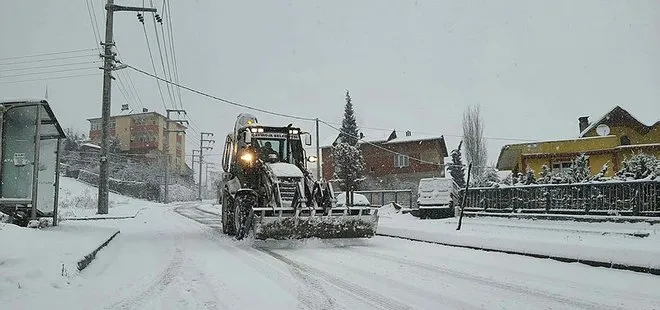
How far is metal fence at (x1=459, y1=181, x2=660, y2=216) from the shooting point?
11.6 meters

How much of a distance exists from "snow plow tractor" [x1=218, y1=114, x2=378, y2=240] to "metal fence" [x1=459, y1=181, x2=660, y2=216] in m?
6.27

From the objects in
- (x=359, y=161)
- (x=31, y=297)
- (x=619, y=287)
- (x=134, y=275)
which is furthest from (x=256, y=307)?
(x=359, y=161)

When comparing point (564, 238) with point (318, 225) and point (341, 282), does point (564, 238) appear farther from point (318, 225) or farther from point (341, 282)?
point (341, 282)

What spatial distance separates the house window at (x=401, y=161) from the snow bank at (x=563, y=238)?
32970 millimetres

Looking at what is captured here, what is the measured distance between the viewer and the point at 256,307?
462cm

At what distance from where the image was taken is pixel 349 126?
45.3 m

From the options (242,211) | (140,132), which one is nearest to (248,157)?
(242,211)

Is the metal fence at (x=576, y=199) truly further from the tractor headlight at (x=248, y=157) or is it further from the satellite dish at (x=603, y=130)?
the satellite dish at (x=603, y=130)

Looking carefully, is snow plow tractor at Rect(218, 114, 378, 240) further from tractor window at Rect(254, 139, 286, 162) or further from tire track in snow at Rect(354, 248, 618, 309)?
tire track in snow at Rect(354, 248, 618, 309)

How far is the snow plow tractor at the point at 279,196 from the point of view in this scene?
966cm

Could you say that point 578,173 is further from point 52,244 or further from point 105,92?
point 105,92

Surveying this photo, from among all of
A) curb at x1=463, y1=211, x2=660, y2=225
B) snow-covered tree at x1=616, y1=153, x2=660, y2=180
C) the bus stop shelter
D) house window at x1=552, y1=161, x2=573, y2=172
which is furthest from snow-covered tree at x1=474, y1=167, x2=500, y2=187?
the bus stop shelter

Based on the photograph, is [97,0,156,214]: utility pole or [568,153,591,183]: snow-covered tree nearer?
[568,153,591,183]: snow-covered tree

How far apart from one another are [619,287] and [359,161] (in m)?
37.3
